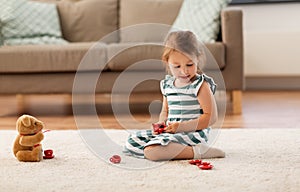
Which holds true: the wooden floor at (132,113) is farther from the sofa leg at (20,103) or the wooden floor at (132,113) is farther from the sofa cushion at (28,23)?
the sofa cushion at (28,23)

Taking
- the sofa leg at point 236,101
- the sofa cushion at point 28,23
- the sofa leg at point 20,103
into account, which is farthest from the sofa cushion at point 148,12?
the sofa leg at point 20,103

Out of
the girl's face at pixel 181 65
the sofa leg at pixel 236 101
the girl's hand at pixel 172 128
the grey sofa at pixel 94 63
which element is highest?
the girl's face at pixel 181 65

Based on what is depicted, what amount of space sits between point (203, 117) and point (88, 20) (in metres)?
2.15

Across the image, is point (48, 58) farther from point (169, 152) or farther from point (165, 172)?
point (165, 172)

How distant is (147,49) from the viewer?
3199 millimetres

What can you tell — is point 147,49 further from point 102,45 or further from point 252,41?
point 252,41

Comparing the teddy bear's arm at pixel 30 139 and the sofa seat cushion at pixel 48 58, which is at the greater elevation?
the teddy bear's arm at pixel 30 139

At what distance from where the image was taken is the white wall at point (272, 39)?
426 centimetres

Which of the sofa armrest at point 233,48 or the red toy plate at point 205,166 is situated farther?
the sofa armrest at point 233,48

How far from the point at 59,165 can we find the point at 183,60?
564 millimetres

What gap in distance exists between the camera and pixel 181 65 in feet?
6.28

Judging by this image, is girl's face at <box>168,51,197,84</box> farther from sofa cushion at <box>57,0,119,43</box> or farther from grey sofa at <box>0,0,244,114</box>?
sofa cushion at <box>57,0,119,43</box>

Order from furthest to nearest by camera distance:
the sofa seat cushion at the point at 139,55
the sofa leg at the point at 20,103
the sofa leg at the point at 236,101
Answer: the sofa leg at the point at 20,103
the sofa leg at the point at 236,101
the sofa seat cushion at the point at 139,55

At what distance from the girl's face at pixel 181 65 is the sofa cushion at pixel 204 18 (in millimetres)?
1432
